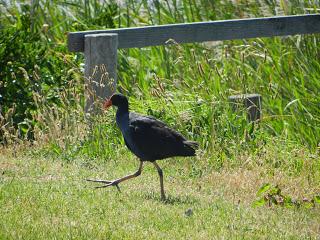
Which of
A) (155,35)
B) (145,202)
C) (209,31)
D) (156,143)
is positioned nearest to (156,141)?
(156,143)

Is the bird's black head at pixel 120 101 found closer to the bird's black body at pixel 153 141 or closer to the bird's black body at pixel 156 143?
the bird's black body at pixel 153 141

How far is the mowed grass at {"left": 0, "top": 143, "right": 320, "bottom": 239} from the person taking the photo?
7.57 metres

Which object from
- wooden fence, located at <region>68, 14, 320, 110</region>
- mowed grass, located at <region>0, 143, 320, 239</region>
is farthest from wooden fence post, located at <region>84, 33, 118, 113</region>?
mowed grass, located at <region>0, 143, 320, 239</region>

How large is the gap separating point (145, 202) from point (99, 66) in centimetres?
261

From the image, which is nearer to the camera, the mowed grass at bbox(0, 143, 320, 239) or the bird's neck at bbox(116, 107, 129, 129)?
the mowed grass at bbox(0, 143, 320, 239)

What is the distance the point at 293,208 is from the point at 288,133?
8.14ft

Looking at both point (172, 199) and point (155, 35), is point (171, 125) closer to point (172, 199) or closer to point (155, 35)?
point (155, 35)

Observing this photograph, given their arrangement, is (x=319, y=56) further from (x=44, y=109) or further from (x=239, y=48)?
(x=44, y=109)

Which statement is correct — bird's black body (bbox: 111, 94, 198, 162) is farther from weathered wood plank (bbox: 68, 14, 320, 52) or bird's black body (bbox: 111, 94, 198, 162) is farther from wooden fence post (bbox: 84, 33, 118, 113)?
weathered wood plank (bbox: 68, 14, 320, 52)

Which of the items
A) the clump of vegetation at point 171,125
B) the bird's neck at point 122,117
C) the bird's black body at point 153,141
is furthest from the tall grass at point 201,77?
the bird's black body at point 153,141

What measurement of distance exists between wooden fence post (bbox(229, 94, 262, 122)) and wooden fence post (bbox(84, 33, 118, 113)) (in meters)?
1.34

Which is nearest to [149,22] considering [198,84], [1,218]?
[198,84]

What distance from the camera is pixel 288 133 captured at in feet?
36.9

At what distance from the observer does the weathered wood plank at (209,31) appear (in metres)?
11.0
